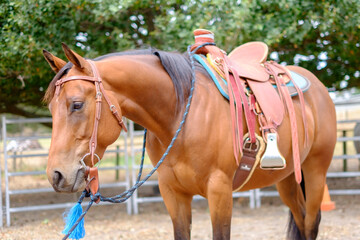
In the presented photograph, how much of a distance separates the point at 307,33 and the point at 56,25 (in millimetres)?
3519

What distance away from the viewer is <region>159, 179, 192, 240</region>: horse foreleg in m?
2.53

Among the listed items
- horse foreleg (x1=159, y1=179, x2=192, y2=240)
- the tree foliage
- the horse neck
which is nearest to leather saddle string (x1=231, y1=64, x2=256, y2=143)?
the horse neck

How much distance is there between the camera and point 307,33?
5.61 metres

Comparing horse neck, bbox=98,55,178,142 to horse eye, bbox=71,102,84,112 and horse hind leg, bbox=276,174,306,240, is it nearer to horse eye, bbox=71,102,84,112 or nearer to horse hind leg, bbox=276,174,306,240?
horse eye, bbox=71,102,84,112

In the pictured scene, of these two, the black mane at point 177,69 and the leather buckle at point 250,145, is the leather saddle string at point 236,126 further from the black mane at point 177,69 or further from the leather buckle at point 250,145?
the black mane at point 177,69

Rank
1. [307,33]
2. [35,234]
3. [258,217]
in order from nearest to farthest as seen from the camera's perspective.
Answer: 1. [35,234]
2. [307,33]
3. [258,217]

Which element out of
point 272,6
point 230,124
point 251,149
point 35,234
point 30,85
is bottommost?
point 35,234

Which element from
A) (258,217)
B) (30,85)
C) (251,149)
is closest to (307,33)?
(258,217)

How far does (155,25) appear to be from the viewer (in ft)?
17.6

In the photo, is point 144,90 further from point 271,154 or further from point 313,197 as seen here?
point 313,197

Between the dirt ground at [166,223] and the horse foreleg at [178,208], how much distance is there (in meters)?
2.47

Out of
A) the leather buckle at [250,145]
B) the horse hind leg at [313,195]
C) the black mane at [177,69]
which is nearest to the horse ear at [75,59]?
the black mane at [177,69]

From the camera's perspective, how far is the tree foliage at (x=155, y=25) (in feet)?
16.0

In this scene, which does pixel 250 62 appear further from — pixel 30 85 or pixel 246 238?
pixel 30 85
